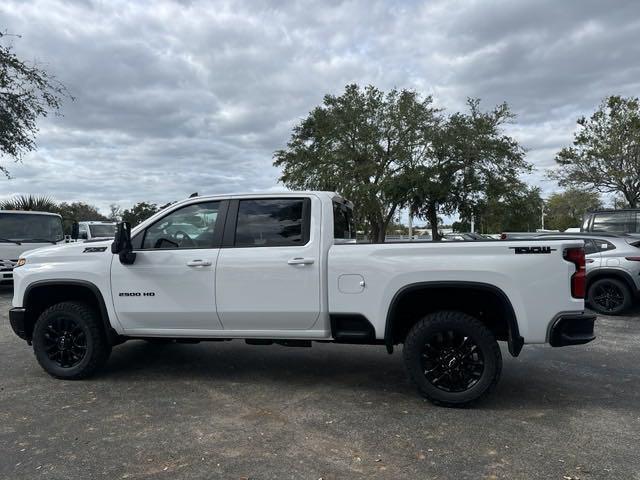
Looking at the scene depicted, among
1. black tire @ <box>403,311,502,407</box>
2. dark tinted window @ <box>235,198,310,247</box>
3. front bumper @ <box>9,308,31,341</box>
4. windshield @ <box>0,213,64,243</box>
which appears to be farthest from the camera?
windshield @ <box>0,213,64,243</box>

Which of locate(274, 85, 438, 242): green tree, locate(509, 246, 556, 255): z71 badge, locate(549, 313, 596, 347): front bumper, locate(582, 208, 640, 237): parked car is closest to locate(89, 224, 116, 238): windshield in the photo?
locate(274, 85, 438, 242): green tree

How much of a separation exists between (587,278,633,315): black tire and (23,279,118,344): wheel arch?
7.83 m

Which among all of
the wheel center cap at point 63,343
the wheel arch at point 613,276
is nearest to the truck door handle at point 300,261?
the wheel center cap at point 63,343

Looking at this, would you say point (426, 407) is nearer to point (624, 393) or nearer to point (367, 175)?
point (624, 393)

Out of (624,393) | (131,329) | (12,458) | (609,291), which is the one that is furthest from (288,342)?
(609,291)

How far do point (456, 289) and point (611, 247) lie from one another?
594cm

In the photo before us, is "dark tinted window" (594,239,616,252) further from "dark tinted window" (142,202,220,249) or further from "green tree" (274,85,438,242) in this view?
"green tree" (274,85,438,242)

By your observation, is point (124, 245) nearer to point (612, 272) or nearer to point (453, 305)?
point (453, 305)

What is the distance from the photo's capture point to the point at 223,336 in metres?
4.96

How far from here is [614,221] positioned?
38.4ft

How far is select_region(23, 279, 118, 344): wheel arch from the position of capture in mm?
5156

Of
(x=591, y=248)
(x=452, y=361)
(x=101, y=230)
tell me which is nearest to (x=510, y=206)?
(x=591, y=248)

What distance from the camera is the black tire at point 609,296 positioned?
8852 mm

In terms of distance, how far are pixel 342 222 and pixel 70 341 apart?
2996 mm
